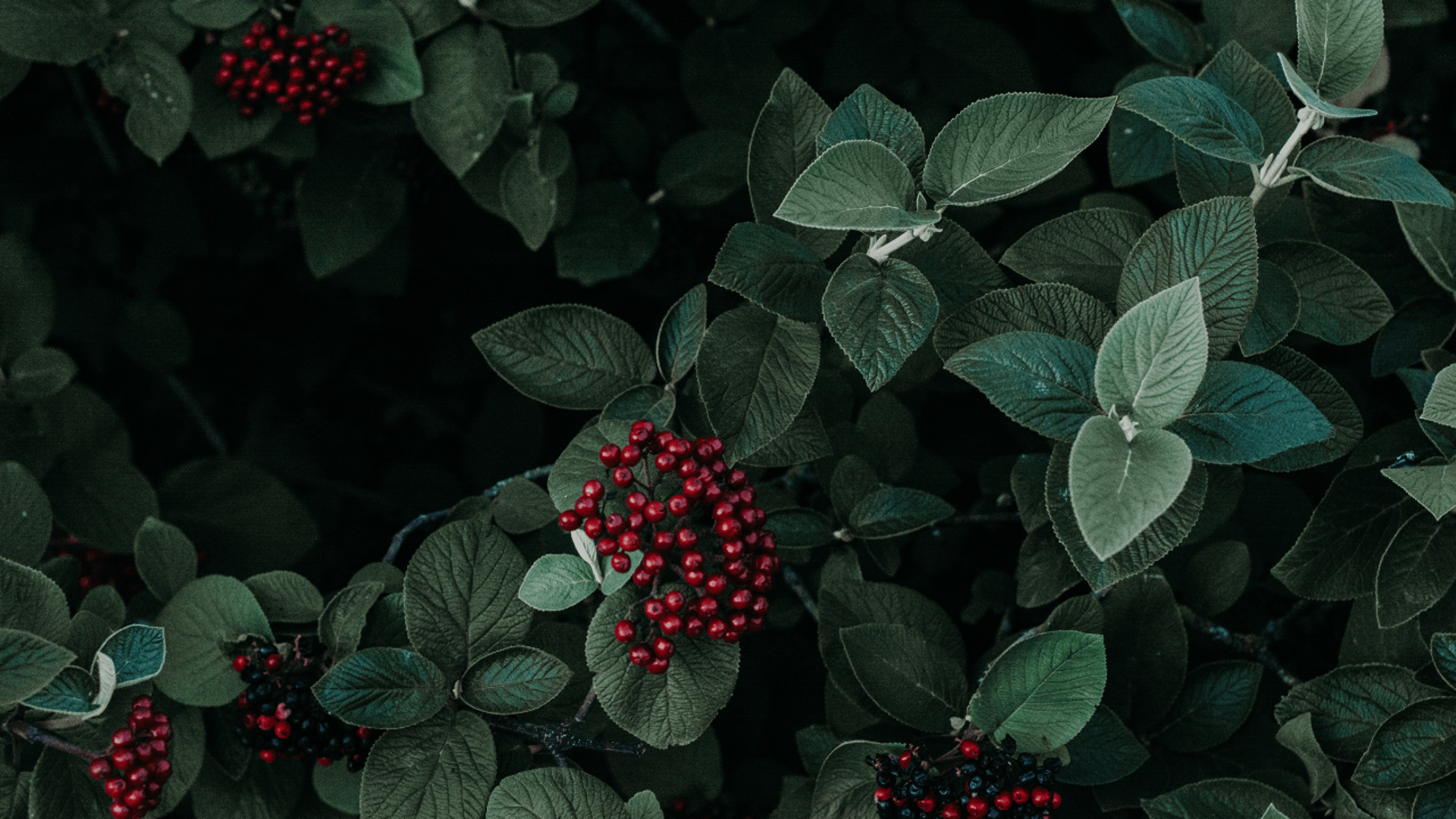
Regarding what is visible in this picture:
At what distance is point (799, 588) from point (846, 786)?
405mm

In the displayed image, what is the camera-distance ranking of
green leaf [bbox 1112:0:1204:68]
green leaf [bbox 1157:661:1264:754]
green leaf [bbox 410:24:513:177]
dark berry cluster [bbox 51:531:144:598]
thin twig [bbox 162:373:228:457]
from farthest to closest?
1. thin twig [bbox 162:373:228:457]
2. dark berry cluster [bbox 51:531:144:598]
3. green leaf [bbox 410:24:513:177]
4. green leaf [bbox 1112:0:1204:68]
5. green leaf [bbox 1157:661:1264:754]

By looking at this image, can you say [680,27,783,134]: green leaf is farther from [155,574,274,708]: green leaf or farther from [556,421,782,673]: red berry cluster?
[155,574,274,708]: green leaf

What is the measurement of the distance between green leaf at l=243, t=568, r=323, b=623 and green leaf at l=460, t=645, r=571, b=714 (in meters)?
0.28

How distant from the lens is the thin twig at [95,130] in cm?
238

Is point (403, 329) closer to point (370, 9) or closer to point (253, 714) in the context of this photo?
point (370, 9)

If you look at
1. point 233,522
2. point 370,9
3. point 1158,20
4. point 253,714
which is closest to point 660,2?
point 370,9

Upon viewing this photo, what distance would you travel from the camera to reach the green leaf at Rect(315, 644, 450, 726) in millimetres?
1297

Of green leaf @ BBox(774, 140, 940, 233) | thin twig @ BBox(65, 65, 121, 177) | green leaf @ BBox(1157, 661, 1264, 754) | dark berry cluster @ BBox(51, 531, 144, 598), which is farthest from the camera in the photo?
thin twig @ BBox(65, 65, 121, 177)

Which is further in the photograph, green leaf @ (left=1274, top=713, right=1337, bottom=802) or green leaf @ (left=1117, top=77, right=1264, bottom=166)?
green leaf @ (left=1274, top=713, right=1337, bottom=802)

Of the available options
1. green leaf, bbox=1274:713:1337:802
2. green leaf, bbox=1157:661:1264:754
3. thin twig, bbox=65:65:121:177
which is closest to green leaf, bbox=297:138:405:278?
thin twig, bbox=65:65:121:177

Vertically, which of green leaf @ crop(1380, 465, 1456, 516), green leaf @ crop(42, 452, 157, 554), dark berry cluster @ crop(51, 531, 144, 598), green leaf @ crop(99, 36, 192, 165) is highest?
green leaf @ crop(99, 36, 192, 165)

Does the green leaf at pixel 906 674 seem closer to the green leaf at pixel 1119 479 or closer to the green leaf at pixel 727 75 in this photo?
the green leaf at pixel 1119 479

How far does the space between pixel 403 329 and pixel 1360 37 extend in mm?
2418

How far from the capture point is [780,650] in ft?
6.51
